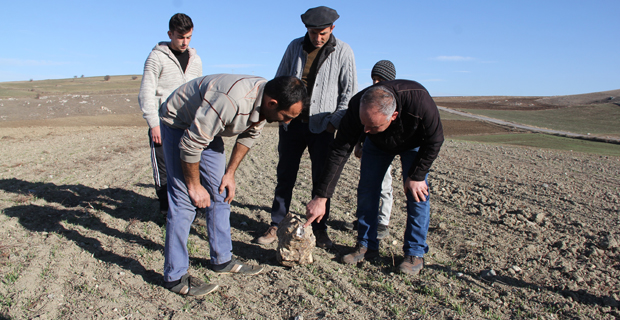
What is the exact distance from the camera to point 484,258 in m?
3.70

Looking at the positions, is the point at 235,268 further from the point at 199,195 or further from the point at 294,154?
the point at 294,154

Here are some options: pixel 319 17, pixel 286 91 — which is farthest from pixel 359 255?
pixel 319 17

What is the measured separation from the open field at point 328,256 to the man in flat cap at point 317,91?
37.3 inches

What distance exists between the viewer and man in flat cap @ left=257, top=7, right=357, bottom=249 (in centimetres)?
369

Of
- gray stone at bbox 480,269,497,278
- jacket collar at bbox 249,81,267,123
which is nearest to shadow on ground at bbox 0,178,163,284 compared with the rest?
jacket collar at bbox 249,81,267,123

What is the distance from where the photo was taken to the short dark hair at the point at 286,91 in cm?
247

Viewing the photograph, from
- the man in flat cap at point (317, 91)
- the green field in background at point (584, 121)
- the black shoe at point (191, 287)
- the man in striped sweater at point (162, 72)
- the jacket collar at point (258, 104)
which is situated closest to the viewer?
Answer: the jacket collar at point (258, 104)

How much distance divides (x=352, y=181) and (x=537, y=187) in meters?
2.99

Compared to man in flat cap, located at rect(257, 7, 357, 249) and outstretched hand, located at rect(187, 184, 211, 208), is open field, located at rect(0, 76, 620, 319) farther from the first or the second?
man in flat cap, located at rect(257, 7, 357, 249)

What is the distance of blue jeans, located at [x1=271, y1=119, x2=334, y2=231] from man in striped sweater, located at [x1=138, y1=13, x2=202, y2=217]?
4.11 feet

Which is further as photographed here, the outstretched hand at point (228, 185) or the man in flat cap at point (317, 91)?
the man in flat cap at point (317, 91)

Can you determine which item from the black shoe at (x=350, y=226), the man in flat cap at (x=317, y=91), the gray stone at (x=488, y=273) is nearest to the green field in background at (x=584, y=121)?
the black shoe at (x=350, y=226)

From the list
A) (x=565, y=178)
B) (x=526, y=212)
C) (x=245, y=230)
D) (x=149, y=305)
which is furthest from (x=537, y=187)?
(x=149, y=305)

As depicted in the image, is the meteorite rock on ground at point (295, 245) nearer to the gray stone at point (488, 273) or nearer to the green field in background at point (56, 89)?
the gray stone at point (488, 273)
